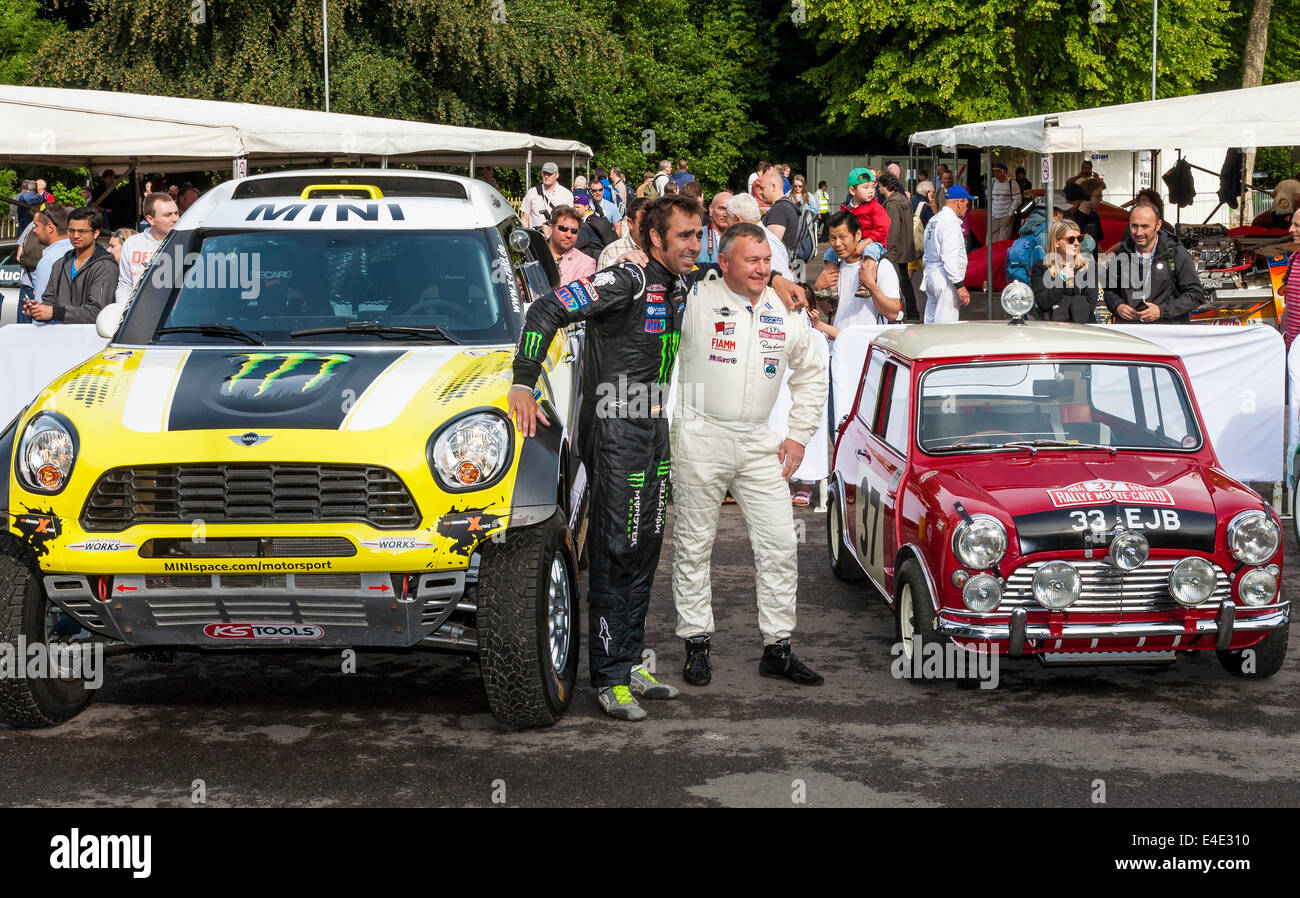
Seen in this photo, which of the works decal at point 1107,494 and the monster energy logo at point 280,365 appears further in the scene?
the works decal at point 1107,494

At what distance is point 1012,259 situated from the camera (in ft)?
42.2

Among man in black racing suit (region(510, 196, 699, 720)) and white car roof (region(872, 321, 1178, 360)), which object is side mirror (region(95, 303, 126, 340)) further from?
white car roof (region(872, 321, 1178, 360))

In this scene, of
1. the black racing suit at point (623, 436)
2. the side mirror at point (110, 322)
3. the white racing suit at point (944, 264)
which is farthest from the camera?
the white racing suit at point (944, 264)

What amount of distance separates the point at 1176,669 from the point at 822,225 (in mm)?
36254

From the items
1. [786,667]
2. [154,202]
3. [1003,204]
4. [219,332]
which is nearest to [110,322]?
[219,332]

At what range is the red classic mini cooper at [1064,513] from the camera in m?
6.53

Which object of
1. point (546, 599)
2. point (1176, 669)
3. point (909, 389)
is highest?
point (909, 389)

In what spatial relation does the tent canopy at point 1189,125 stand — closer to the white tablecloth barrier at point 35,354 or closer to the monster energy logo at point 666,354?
the white tablecloth barrier at point 35,354

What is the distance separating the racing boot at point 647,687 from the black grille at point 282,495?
1435 millimetres

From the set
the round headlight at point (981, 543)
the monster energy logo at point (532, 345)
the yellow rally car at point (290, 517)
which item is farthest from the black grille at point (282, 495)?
the round headlight at point (981, 543)

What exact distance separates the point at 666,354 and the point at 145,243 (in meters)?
6.79

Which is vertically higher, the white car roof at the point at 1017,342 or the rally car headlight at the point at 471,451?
the white car roof at the point at 1017,342
